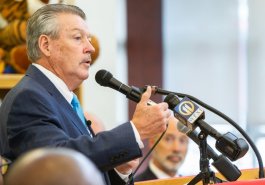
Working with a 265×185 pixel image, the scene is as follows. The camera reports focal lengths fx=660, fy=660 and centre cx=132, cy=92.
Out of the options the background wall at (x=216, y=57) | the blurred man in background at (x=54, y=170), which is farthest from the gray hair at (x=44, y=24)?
the background wall at (x=216, y=57)

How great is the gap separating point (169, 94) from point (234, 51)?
15.0ft

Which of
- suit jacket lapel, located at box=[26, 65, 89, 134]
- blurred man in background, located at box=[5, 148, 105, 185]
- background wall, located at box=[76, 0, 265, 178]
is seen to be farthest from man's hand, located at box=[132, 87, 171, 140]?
background wall, located at box=[76, 0, 265, 178]

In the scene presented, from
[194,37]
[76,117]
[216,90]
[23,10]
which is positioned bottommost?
[216,90]

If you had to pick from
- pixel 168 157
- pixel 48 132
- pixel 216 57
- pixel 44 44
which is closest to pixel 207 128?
pixel 48 132

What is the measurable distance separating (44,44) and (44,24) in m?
0.06

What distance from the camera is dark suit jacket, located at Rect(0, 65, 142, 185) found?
5.22 feet

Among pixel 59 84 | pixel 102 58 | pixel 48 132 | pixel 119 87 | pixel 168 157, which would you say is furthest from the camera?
pixel 168 157

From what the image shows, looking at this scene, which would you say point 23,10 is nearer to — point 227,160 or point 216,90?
point 227,160

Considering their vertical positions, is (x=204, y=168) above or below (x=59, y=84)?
below

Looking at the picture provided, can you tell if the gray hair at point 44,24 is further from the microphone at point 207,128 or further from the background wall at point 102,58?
the background wall at point 102,58

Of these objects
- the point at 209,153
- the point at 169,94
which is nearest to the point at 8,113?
the point at 169,94

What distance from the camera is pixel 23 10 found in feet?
9.50

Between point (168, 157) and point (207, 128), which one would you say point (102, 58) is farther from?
point (207, 128)

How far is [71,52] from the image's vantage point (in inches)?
72.9
